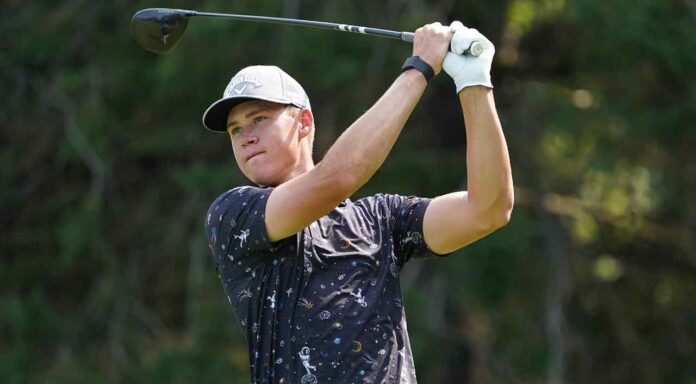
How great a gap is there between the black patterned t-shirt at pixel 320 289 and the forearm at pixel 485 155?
0.66ft

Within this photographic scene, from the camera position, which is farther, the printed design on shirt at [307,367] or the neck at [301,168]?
the neck at [301,168]

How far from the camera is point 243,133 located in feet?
13.4

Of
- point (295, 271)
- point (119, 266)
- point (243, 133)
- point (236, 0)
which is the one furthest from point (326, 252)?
point (119, 266)

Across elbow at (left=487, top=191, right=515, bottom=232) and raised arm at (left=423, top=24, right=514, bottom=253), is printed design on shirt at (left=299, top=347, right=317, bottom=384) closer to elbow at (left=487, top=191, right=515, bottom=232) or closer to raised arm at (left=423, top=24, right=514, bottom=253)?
raised arm at (left=423, top=24, right=514, bottom=253)

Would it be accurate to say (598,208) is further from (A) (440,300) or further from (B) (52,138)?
(B) (52,138)

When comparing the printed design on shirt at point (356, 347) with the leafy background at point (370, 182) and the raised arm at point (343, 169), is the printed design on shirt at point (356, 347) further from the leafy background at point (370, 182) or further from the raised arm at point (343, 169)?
the leafy background at point (370, 182)

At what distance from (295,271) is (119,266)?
7914mm

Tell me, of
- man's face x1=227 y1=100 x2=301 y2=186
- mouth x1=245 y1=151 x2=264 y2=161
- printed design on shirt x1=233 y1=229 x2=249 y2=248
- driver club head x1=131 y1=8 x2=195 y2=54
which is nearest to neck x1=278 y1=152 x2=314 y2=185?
man's face x1=227 y1=100 x2=301 y2=186

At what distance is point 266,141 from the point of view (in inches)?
159

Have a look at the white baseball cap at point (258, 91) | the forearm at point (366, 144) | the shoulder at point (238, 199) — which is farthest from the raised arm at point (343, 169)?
the white baseball cap at point (258, 91)

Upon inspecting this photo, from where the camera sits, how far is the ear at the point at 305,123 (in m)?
4.15

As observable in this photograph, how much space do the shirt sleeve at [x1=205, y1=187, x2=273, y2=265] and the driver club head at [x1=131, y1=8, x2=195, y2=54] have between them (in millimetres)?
1060

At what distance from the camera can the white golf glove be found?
3.84 metres

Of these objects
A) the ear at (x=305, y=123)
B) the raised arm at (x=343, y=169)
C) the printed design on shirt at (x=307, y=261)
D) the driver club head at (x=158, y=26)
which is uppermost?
the driver club head at (x=158, y=26)
